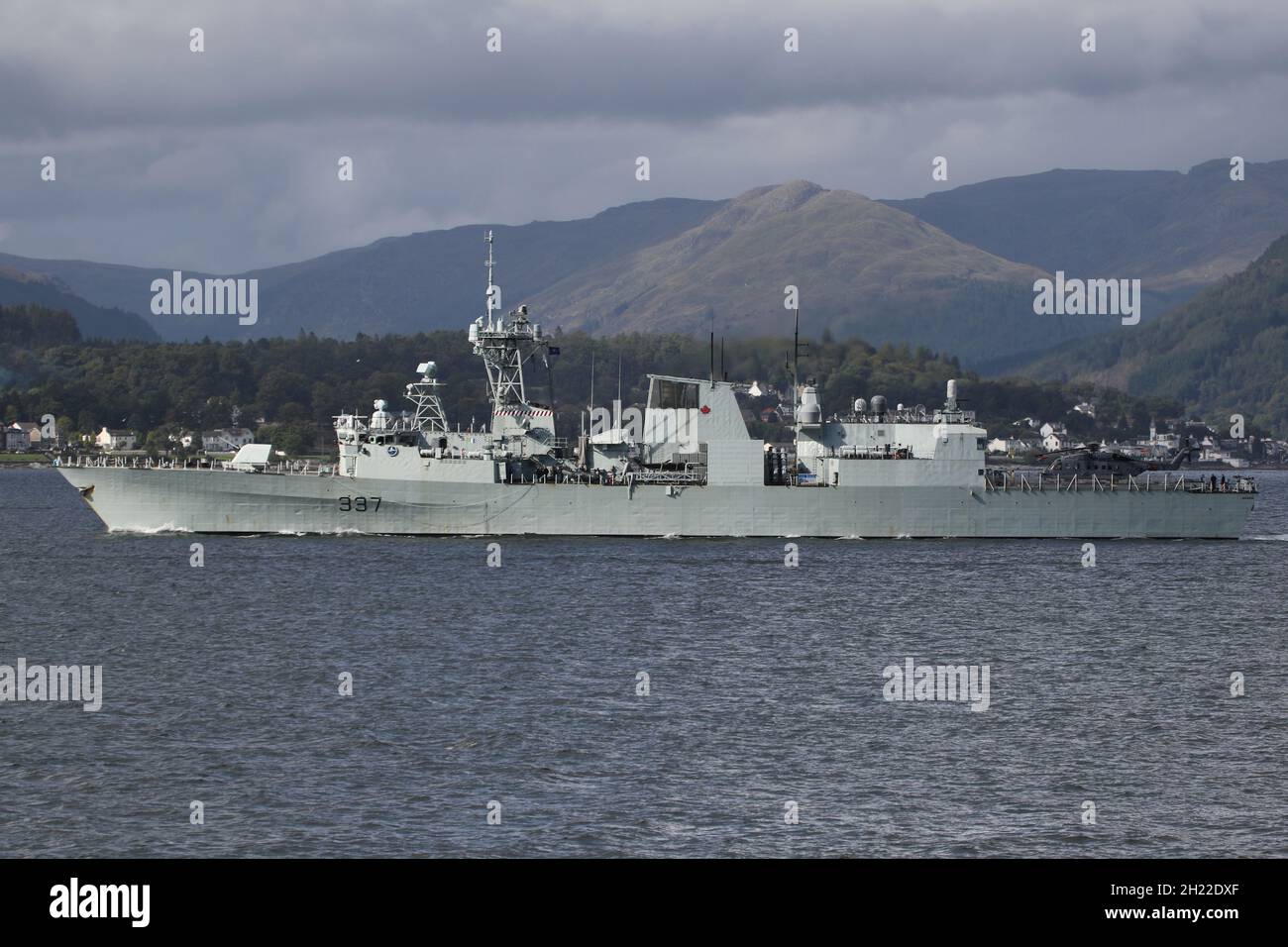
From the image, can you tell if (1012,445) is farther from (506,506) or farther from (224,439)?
(506,506)

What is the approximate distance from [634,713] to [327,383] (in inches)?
5318

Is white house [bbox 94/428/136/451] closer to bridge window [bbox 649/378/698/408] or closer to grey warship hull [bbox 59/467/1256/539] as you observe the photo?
grey warship hull [bbox 59/467/1256/539]

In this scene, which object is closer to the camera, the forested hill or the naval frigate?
the naval frigate

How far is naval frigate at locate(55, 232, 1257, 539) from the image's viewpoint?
5384 centimetres

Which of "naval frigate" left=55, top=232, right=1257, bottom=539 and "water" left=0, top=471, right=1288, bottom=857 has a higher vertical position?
"naval frigate" left=55, top=232, right=1257, bottom=539

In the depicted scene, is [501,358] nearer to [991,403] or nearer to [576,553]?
[576,553]

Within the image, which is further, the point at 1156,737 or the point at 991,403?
the point at 991,403

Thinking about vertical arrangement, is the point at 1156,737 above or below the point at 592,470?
below

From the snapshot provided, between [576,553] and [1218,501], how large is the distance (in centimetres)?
2524

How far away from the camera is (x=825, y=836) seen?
18.5m

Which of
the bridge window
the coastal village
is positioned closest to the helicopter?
the bridge window

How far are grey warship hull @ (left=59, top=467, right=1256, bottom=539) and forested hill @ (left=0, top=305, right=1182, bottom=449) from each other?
236 ft
